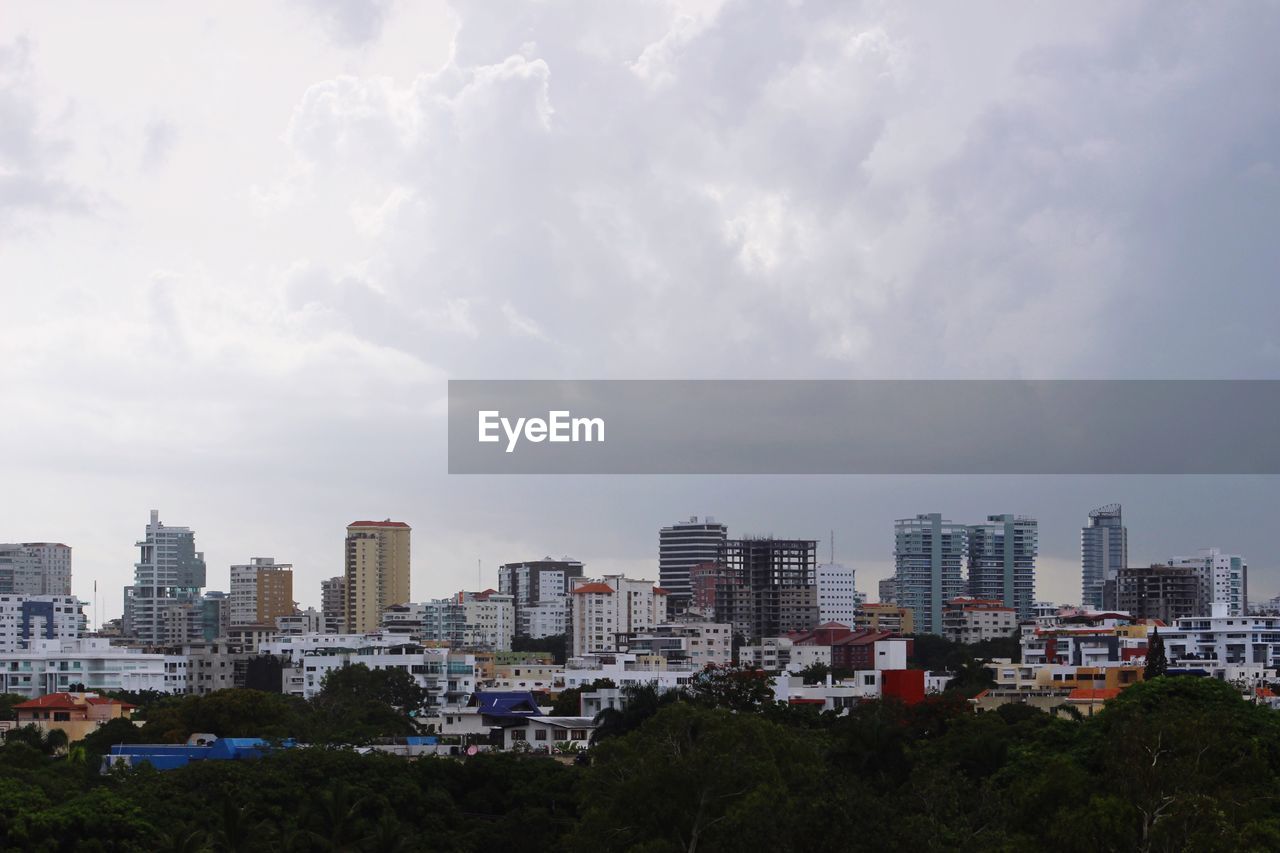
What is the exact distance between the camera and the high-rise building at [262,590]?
10431cm

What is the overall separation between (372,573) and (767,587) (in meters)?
21.2

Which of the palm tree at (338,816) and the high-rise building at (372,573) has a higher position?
the high-rise building at (372,573)

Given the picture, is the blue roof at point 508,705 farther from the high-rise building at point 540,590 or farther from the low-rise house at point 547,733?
the high-rise building at point 540,590

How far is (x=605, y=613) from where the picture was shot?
80.0m

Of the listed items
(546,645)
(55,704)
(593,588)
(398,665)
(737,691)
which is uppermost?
(593,588)

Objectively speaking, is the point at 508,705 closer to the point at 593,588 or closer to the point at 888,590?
the point at 593,588

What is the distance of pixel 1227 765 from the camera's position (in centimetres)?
1783

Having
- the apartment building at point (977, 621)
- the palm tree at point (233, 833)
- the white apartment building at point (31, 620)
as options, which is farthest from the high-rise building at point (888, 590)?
the palm tree at point (233, 833)

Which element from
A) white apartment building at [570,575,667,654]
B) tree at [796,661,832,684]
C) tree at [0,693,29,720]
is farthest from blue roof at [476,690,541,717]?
white apartment building at [570,575,667,654]

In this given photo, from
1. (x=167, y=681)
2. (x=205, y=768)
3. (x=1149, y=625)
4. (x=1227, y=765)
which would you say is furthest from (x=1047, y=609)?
(x=1227, y=765)

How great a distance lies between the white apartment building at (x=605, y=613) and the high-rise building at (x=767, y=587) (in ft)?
29.5

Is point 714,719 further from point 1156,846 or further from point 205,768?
point 205,768

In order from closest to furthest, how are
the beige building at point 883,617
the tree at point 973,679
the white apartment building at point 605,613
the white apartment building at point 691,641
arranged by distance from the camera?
the tree at point 973,679 < the white apartment building at point 691,641 < the white apartment building at point 605,613 < the beige building at point 883,617

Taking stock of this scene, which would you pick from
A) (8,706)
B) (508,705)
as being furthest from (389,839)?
(8,706)
